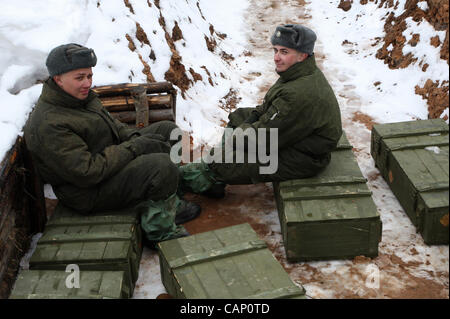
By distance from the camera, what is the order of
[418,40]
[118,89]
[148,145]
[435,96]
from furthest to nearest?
[418,40] < [435,96] < [118,89] < [148,145]

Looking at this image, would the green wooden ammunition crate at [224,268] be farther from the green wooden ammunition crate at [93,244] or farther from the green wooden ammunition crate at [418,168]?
the green wooden ammunition crate at [418,168]

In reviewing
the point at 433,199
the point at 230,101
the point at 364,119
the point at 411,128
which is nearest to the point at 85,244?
the point at 433,199

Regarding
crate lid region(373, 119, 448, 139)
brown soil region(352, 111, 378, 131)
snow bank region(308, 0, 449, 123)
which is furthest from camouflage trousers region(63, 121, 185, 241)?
snow bank region(308, 0, 449, 123)

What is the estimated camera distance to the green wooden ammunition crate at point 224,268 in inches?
137

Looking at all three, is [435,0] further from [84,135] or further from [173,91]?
[84,135]

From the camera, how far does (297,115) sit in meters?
4.56

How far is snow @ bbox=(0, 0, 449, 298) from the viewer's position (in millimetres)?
4699

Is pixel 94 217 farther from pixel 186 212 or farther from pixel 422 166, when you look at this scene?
pixel 422 166

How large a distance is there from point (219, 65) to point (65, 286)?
5991mm

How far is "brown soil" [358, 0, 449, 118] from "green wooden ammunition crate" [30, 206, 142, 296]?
4.29 meters

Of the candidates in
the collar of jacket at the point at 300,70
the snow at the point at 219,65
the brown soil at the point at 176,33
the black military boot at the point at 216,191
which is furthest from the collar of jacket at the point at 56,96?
the brown soil at the point at 176,33

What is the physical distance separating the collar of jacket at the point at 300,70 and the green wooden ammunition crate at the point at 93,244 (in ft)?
6.09

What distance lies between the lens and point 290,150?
4766 millimetres
